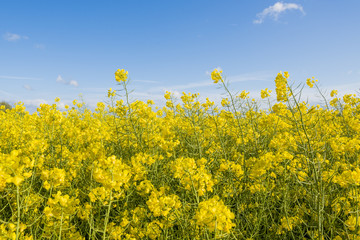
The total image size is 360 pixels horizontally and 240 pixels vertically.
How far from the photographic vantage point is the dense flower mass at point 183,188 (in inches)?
70.0

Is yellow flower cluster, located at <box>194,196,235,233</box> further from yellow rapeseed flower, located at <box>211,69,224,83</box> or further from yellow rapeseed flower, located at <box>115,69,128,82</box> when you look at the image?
yellow rapeseed flower, located at <box>115,69,128,82</box>

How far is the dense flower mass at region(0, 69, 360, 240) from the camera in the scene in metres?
1.78

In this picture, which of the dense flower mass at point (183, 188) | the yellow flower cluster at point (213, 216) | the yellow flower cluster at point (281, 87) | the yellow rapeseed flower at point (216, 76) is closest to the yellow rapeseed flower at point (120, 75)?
the dense flower mass at point (183, 188)

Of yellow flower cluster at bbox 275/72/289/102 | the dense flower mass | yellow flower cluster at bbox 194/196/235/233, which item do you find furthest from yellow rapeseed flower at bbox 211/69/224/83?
yellow flower cluster at bbox 194/196/235/233

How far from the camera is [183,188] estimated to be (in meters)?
2.25

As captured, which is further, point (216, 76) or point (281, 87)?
point (216, 76)

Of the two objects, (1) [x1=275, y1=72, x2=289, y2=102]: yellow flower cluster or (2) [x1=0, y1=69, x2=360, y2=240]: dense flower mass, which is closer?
(2) [x1=0, y1=69, x2=360, y2=240]: dense flower mass

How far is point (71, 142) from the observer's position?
444 centimetres

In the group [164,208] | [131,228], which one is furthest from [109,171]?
[131,228]

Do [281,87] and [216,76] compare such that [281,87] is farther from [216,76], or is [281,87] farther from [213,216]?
[213,216]

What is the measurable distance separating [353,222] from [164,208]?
1.73 metres

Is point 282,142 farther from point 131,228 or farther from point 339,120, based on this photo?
point 339,120

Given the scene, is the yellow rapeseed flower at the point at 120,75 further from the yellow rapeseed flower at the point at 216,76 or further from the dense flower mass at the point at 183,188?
the yellow rapeseed flower at the point at 216,76

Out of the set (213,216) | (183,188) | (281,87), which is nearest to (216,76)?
(281,87)
